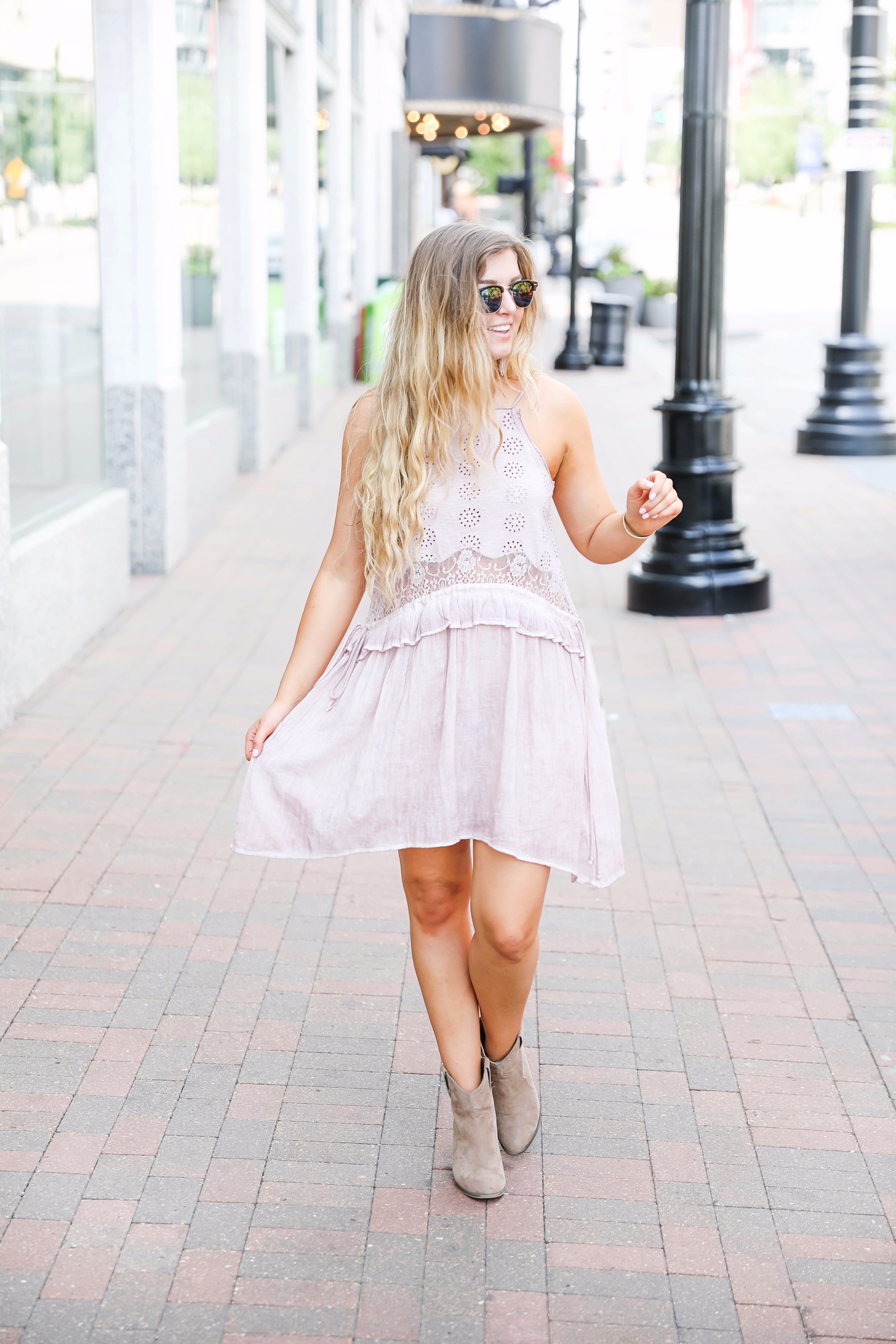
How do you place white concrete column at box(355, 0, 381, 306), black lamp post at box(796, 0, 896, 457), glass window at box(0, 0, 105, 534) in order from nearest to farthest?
glass window at box(0, 0, 105, 534) → black lamp post at box(796, 0, 896, 457) → white concrete column at box(355, 0, 381, 306)

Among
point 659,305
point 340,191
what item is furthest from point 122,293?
point 659,305

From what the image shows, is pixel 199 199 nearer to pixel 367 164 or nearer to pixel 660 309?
pixel 367 164

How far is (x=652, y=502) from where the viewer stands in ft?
9.08

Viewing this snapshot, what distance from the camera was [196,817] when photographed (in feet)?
16.4

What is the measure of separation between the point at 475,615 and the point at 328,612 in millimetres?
350

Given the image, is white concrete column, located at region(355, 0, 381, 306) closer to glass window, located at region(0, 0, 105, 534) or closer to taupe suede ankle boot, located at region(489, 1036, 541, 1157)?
glass window, located at region(0, 0, 105, 534)

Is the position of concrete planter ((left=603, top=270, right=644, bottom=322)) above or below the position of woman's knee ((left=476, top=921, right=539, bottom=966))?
above

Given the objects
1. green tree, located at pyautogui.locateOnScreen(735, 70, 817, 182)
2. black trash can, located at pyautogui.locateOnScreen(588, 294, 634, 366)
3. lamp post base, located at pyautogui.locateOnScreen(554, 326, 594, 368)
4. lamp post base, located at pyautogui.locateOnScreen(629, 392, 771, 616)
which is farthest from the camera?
green tree, located at pyautogui.locateOnScreen(735, 70, 817, 182)

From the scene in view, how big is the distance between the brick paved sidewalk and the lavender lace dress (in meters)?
0.68

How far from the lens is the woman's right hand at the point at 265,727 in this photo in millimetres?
2967

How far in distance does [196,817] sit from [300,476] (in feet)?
25.3

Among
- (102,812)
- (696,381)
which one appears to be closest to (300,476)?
(696,381)

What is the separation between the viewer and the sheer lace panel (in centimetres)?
285

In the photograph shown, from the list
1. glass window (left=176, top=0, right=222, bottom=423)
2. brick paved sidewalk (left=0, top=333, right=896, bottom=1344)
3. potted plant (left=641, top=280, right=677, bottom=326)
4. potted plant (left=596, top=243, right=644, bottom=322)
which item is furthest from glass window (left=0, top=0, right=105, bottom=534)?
potted plant (left=596, top=243, right=644, bottom=322)
